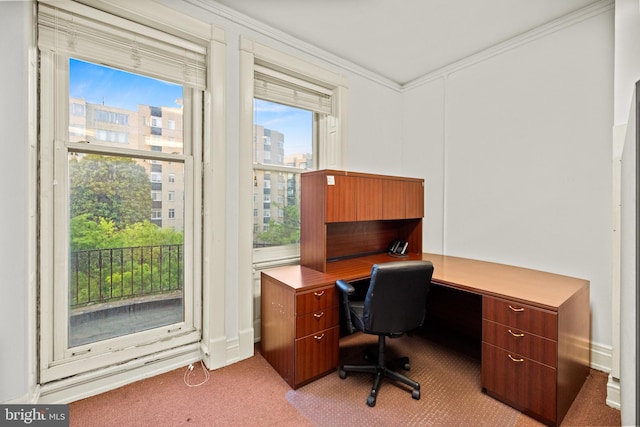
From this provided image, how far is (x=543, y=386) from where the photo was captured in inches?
67.6

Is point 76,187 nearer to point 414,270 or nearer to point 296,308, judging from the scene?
point 296,308

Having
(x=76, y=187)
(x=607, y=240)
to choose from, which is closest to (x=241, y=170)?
(x=76, y=187)

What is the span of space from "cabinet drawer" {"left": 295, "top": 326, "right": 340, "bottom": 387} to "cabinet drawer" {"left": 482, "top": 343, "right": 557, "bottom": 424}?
1046mm

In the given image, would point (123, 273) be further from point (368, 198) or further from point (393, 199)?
point (393, 199)

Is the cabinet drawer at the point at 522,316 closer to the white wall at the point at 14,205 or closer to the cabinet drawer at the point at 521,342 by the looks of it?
the cabinet drawer at the point at 521,342

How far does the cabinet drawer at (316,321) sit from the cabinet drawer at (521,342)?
104cm

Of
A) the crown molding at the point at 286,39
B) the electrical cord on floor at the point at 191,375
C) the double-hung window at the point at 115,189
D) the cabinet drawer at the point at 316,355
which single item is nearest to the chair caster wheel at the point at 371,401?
the cabinet drawer at the point at 316,355

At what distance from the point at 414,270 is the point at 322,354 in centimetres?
96

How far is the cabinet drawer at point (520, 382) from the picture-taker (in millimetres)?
1697

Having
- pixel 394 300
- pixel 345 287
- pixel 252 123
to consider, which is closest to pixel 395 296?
pixel 394 300

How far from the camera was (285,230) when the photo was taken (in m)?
2.96

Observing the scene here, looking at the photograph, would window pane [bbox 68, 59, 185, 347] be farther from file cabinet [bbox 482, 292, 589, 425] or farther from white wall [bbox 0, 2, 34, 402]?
file cabinet [bbox 482, 292, 589, 425]

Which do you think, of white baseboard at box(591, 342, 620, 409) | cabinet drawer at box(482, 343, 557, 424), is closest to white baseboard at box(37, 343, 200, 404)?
cabinet drawer at box(482, 343, 557, 424)

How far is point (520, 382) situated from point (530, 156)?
186 centimetres
